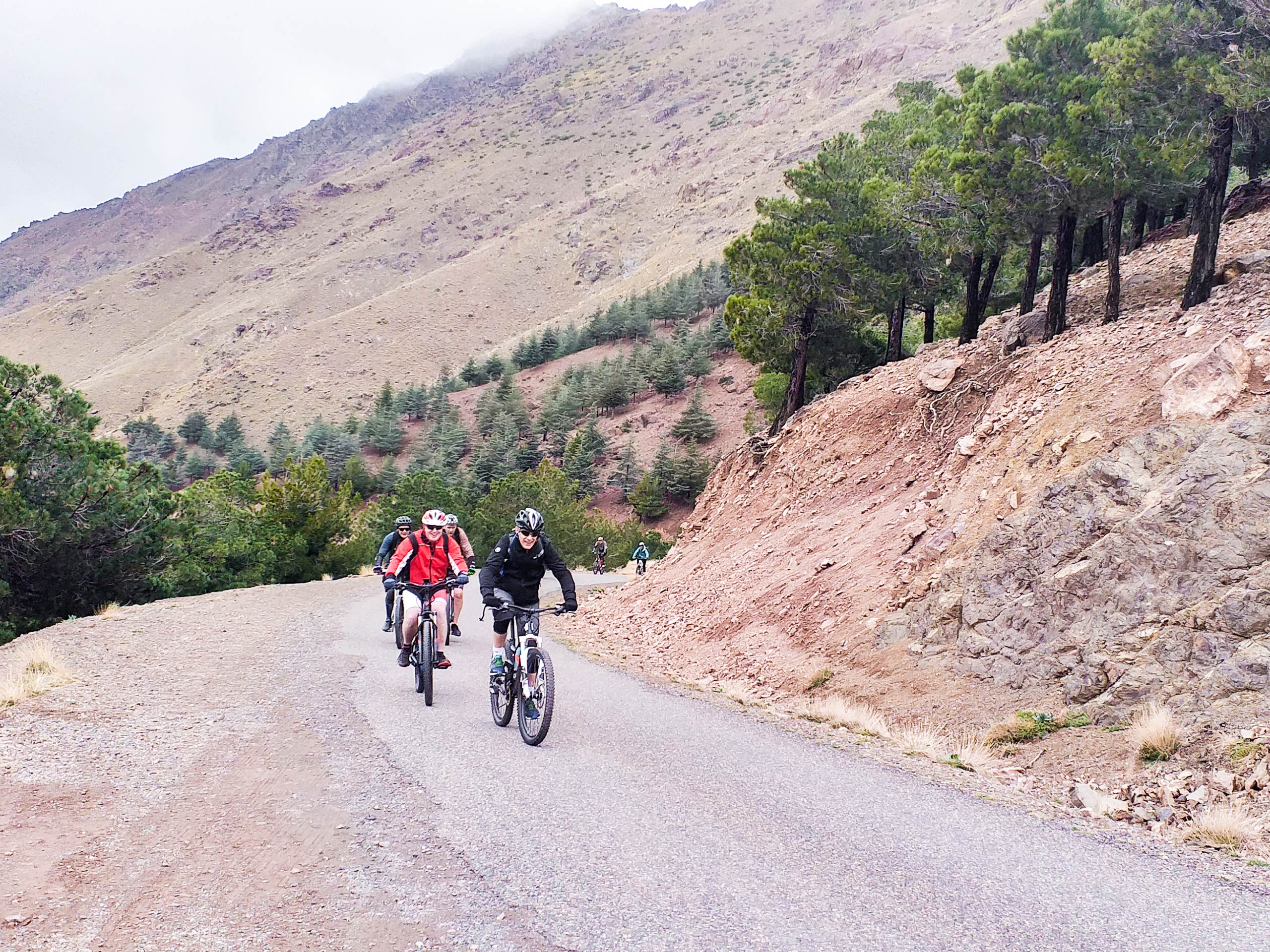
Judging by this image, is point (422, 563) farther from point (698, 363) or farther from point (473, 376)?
point (473, 376)

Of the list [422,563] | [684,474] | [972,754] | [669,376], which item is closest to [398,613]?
[422,563]

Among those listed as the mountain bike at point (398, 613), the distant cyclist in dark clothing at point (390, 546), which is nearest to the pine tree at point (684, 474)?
the mountain bike at point (398, 613)

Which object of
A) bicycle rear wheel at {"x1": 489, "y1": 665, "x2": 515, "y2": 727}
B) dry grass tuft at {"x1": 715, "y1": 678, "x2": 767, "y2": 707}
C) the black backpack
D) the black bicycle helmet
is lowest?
dry grass tuft at {"x1": 715, "y1": 678, "x2": 767, "y2": 707}

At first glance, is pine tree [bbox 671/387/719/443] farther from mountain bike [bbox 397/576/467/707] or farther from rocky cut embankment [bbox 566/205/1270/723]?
mountain bike [bbox 397/576/467/707]

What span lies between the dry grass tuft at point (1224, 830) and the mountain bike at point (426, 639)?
6634mm

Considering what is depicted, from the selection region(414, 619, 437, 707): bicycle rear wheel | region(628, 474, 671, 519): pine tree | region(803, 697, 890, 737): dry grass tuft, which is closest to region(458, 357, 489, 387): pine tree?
region(628, 474, 671, 519): pine tree

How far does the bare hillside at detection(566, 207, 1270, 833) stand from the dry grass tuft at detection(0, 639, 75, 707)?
834 centimetres

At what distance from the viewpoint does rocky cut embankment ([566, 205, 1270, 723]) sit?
8.08 meters

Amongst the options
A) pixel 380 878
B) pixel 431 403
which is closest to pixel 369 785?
pixel 380 878

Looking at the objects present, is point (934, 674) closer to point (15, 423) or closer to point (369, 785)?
point (369, 785)

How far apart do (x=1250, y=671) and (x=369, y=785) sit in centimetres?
746

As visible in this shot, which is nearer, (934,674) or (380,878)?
(380,878)

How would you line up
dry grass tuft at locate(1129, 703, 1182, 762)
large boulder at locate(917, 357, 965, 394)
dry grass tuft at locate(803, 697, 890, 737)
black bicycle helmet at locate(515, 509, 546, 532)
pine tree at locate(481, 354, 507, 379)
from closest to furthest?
dry grass tuft at locate(1129, 703, 1182, 762)
black bicycle helmet at locate(515, 509, 546, 532)
dry grass tuft at locate(803, 697, 890, 737)
large boulder at locate(917, 357, 965, 394)
pine tree at locate(481, 354, 507, 379)

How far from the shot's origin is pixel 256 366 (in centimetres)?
10912
